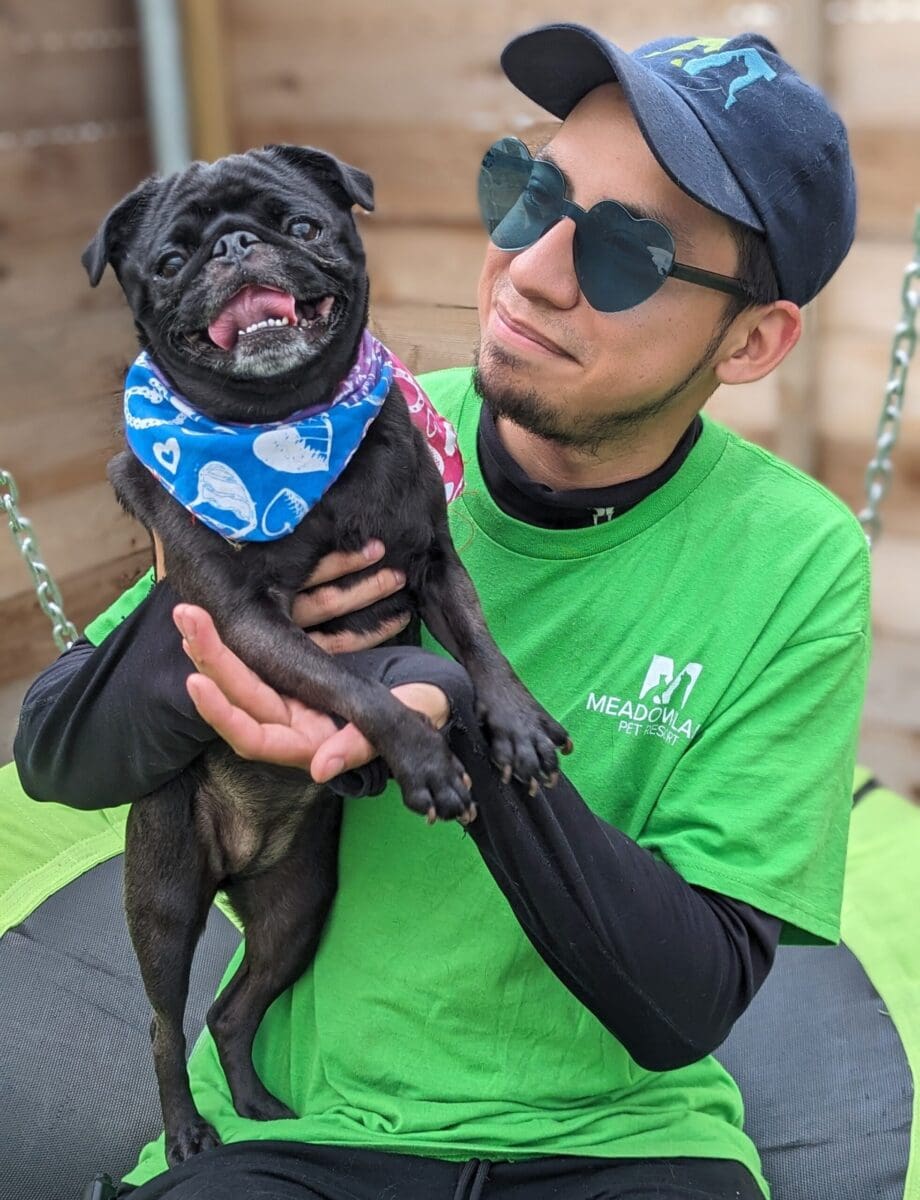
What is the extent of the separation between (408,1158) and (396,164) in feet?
11.4

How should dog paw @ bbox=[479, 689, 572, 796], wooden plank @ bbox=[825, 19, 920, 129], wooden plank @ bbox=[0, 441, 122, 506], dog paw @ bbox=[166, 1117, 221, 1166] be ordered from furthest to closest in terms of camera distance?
wooden plank @ bbox=[825, 19, 920, 129], wooden plank @ bbox=[0, 441, 122, 506], dog paw @ bbox=[166, 1117, 221, 1166], dog paw @ bbox=[479, 689, 572, 796]

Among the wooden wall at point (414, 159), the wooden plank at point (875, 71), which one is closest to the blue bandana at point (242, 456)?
the wooden wall at point (414, 159)

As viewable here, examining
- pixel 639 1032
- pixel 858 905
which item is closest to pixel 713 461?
pixel 639 1032

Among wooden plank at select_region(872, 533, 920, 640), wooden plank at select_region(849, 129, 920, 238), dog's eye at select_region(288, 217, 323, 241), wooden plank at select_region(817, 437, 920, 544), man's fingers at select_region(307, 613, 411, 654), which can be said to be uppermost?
dog's eye at select_region(288, 217, 323, 241)

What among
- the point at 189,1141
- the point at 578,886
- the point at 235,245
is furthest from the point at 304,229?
the point at 189,1141

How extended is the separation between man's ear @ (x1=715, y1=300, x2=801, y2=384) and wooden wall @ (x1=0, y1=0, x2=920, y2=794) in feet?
6.05

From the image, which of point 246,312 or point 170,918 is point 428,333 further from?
point 170,918

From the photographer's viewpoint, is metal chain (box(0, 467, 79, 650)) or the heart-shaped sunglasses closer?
the heart-shaped sunglasses

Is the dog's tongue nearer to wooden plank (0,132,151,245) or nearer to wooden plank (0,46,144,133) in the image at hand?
wooden plank (0,132,151,245)

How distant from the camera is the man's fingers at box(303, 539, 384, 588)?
1777mm

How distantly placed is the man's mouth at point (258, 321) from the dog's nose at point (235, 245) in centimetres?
4

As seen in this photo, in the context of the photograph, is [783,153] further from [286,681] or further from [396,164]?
[396,164]

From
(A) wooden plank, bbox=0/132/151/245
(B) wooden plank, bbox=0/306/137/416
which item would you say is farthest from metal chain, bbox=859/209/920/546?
(A) wooden plank, bbox=0/132/151/245

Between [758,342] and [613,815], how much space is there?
0.66 m
